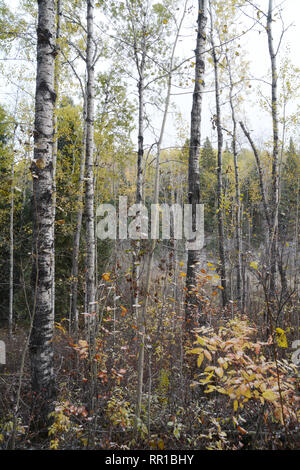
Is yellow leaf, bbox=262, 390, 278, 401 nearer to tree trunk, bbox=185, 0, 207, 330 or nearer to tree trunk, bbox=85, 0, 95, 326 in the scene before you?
tree trunk, bbox=185, 0, 207, 330

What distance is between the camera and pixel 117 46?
7586mm

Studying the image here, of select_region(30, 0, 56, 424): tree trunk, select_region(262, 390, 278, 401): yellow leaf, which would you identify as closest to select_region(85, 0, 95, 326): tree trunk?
select_region(30, 0, 56, 424): tree trunk

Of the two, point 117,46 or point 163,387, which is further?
point 117,46

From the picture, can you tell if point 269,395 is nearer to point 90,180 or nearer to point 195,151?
point 195,151

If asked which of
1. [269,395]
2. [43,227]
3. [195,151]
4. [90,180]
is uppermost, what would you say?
[195,151]

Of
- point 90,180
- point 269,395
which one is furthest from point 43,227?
point 90,180

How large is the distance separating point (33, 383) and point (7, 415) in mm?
801

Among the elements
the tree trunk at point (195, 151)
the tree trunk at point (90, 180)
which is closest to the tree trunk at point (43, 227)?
the tree trunk at point (195, 151)

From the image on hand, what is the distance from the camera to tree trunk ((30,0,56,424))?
2.81 m

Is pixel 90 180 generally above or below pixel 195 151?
below

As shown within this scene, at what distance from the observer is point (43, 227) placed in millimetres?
2895
